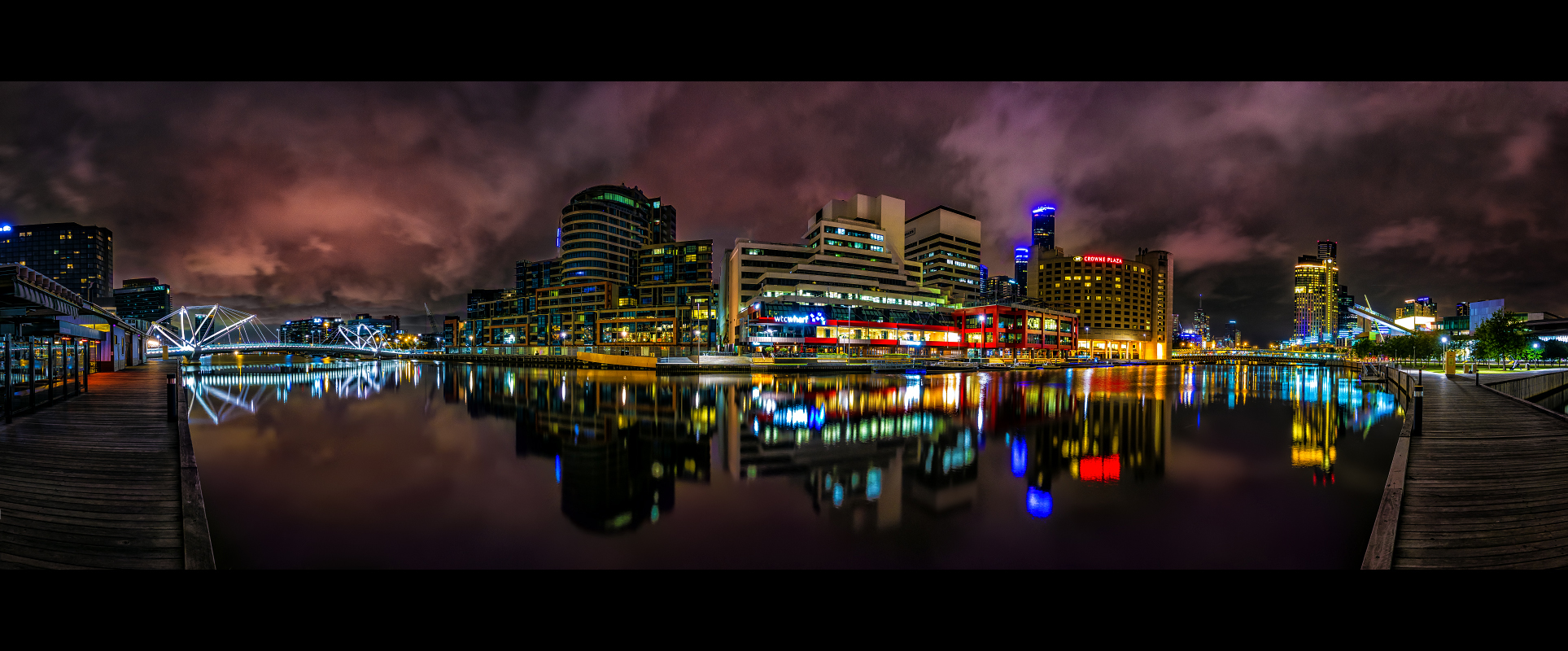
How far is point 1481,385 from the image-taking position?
24281mm

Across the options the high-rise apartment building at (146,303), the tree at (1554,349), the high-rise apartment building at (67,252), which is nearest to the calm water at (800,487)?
the high-rise apartment building at (67,252)

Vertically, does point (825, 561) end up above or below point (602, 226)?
below

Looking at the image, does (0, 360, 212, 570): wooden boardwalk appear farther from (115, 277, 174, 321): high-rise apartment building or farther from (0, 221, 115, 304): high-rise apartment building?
(115, 277, 174, 321): high-rise apartment building

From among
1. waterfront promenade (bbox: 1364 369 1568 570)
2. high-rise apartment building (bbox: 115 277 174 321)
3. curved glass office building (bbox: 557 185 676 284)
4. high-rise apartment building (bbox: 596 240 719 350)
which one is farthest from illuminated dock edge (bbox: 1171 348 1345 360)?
high-rise apartment building (bbox: 115 277 174 321)

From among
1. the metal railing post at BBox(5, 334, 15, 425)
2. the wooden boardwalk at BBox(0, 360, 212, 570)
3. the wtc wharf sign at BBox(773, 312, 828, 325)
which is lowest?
the wooden boardwalk at BBox(0, 360, 212, 570)

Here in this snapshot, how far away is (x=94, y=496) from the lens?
632cm

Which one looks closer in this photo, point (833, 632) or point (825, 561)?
point (833, 632)

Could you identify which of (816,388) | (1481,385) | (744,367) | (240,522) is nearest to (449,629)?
(240,522)

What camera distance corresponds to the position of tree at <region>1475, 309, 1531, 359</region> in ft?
139

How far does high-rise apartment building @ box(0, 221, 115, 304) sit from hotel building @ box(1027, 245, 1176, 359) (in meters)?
158

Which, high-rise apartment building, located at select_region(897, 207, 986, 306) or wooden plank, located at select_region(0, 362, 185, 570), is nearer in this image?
wooden plank, located at select_region(0, 362, 185, 570)

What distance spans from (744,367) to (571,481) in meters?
39.3
